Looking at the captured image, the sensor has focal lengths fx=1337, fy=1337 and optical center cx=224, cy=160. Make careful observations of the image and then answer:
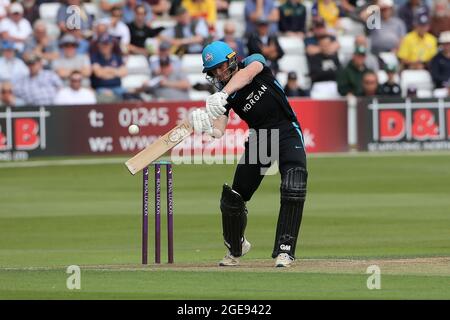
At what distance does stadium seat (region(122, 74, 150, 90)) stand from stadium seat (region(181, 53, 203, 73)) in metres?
0.73

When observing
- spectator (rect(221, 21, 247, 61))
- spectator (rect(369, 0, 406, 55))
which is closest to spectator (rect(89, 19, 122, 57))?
spectator (rect(221, 21, 247, 61))

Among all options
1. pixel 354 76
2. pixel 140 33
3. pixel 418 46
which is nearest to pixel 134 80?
pixel 140 33

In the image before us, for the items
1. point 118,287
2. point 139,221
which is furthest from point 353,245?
point 118,287

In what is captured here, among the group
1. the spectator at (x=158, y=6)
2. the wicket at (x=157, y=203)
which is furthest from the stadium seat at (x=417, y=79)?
the wicket at (x=157, y=203)

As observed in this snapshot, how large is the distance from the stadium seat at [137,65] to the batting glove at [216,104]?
1429 cm

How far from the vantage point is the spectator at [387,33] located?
86.9 ft

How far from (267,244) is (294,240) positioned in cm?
352

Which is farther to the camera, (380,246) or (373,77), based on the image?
(373,77)

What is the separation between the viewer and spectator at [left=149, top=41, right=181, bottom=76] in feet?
78.9

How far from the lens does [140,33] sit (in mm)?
25094

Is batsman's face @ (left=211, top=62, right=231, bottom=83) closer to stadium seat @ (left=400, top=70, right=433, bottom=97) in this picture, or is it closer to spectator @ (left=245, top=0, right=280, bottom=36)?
spectator @ (left=245, top=0, right=280, bottom=36)

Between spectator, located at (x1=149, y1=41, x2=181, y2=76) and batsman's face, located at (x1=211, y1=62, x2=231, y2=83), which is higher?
spectator, located at (x1=149, y1=41, x2=181, y2=76)
